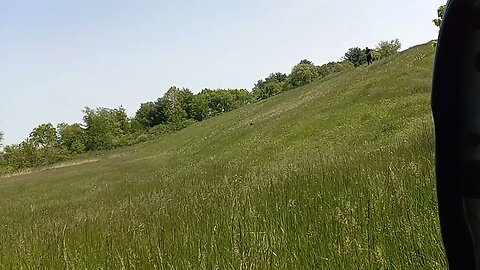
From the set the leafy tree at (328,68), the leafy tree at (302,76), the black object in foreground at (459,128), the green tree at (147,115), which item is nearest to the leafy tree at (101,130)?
the green tree at (147,115)

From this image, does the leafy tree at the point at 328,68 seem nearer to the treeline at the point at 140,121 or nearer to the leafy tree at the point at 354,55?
the treeline at the point at 140,121

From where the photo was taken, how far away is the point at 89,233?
18.6ft

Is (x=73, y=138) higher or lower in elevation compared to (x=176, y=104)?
lower

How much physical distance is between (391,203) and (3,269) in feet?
11.7

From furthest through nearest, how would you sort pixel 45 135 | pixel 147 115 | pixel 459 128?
pixel 147 115
pixel 45 135
pixel 459 128

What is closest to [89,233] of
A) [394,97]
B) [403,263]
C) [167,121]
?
[403,263]

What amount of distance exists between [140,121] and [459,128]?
145192 millimetres

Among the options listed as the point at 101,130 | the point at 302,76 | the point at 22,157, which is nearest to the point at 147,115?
the point at 101,130

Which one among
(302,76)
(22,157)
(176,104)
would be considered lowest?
(22,157)

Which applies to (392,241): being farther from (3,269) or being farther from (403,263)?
(3,269)

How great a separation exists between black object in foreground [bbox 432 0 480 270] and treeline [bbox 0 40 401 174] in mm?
100722

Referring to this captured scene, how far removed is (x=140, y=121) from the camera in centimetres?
14312

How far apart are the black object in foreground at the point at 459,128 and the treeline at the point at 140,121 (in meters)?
101

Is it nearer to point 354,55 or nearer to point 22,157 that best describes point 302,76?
point 354,55
